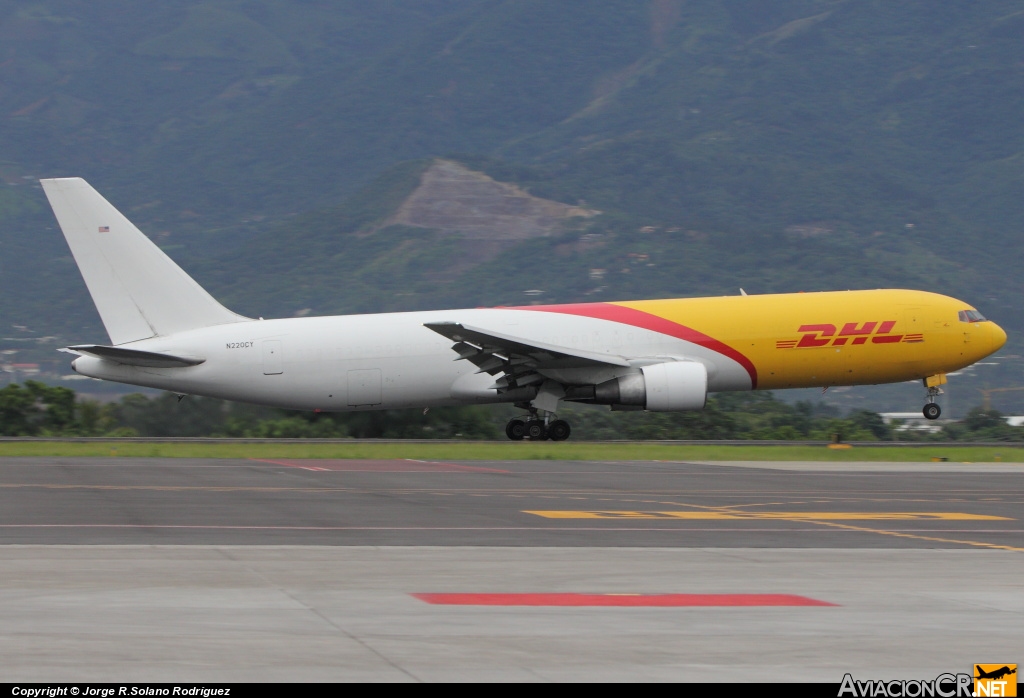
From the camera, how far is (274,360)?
3334 centimetres

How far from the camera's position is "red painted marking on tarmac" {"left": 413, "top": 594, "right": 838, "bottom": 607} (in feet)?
34.2

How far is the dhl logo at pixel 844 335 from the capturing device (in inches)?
1284

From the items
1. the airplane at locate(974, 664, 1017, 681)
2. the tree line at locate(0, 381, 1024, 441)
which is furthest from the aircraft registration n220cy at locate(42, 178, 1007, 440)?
the airplane at locate(974, 664, 1017, 681)

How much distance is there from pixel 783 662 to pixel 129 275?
27513mm

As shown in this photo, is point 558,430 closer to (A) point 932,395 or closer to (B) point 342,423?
(B) point 342,423

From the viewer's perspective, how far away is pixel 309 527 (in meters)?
15.2

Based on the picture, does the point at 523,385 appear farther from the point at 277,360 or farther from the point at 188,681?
the point at 188,681

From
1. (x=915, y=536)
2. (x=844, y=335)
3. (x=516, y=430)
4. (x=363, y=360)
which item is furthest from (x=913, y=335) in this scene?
(x=915, y=536)

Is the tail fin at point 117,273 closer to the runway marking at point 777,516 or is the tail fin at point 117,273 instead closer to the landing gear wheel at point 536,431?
the landing gear wheel at point 536,431

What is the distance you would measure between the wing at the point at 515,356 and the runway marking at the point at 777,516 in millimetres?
13580

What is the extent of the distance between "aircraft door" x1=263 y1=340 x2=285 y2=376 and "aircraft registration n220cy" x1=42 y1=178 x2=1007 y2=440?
2cm

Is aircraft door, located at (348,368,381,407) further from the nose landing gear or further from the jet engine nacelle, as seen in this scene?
the nose landing gear

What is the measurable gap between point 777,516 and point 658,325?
52.1ft

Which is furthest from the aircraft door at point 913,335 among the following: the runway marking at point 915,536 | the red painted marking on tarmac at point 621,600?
the red painted marking on tarmac at point 621,600
